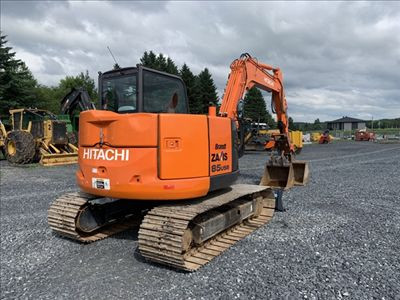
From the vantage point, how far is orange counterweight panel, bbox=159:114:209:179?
178 inches

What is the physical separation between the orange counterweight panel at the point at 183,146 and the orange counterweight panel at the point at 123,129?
141 millimetres

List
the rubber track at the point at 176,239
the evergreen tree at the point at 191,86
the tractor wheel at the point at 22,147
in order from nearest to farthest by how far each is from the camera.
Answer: the rubber track at the point at 176,239, the tractor wheel at the point at 22,147, the evergreen tree at the point at 191,86

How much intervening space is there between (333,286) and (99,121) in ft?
11.5

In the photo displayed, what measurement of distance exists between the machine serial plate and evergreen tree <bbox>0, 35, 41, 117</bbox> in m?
26.8

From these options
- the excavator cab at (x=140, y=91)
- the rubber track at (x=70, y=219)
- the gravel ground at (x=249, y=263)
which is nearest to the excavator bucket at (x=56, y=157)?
the gravel ground at (x=249, y=263)

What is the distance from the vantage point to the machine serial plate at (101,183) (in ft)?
15.6

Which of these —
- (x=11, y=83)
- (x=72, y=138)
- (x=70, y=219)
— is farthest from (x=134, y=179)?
(x=11, y=83)

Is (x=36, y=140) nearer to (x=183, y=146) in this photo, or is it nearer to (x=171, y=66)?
(x=183, y=146)

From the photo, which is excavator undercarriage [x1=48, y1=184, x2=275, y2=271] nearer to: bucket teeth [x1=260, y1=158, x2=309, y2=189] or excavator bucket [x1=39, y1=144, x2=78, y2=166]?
bucket teeth [x1=260, y1=158, x2=309, y2=189]

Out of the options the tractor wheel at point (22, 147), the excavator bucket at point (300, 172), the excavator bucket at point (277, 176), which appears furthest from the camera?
the tractor wheel at point (22, 147)

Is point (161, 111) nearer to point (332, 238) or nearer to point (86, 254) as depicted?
point (86, 254)

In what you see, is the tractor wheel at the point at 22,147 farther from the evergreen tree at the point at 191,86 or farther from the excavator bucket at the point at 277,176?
the evergreen tree at the point at 191,86

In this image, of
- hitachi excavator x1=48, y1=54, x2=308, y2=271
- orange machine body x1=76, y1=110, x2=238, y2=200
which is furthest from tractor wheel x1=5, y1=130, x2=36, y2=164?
orange machine body x1=76, y1=110, x2=238, y2=200

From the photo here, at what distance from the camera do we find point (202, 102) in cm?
4738
